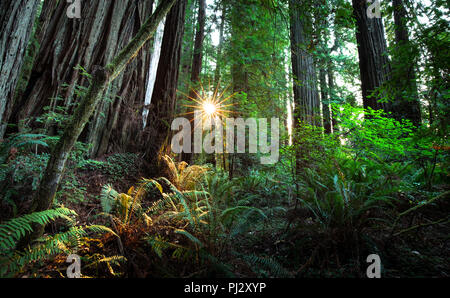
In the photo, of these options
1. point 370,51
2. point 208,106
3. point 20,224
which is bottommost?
point 20,224

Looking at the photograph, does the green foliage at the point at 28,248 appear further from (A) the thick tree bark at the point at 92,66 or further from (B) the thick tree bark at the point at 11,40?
(A) the thick tree bark at the point at 92,66

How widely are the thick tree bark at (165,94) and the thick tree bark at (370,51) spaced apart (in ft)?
16.1

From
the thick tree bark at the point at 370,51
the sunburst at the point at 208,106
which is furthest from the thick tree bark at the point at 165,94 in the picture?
the thick tree bark at the point at 370,51

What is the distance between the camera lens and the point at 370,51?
5.18 metres

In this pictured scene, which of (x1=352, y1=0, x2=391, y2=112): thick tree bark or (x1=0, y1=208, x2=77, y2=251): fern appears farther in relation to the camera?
(x1=352, y1=0, x2=391, y2=112): thick tree bark

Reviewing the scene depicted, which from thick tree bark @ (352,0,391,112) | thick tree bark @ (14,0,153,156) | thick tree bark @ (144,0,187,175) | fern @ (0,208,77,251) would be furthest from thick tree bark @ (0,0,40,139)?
thick tree bark @ (352,0,391,112)

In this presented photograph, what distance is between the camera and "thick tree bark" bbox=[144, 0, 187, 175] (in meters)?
4.97

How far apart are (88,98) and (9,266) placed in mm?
1427

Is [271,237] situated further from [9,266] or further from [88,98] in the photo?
[88,98]

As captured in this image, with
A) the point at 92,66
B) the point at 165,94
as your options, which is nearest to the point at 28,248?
the point at 92,66

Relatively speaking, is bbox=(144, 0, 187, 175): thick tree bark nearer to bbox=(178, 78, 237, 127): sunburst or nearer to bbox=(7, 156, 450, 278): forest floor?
bbox=(178, 78, 237, 127): sunburst

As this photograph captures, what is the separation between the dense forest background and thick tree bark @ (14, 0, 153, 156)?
3 cm

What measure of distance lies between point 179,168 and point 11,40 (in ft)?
10.4

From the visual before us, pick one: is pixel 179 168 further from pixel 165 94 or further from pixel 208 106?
pixel 208 106
